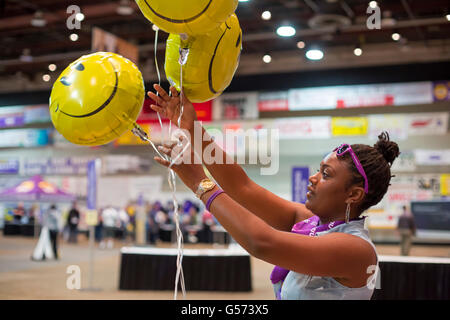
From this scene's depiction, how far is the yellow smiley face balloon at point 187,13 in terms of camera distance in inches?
53.8

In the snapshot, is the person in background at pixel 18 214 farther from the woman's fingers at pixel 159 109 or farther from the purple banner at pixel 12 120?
the woman's fingers at pixel 159 109

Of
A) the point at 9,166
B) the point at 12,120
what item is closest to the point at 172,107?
the point at 12,120

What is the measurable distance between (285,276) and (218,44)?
77cm

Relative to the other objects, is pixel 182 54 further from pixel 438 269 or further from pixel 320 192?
pixel 438 269

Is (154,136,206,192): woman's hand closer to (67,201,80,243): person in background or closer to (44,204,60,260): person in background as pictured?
(44,204,60,260): person in background

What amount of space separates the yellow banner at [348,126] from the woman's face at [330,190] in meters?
12.4

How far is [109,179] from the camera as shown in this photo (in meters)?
16.0

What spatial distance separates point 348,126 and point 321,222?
12.4 meters

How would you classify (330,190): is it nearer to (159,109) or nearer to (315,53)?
(159,109)

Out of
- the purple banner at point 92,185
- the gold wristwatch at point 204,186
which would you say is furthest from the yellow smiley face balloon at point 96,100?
the purple banner at point 92,185

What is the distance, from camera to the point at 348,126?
13.5m

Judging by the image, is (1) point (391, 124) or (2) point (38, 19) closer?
(2) point (38, 19)
